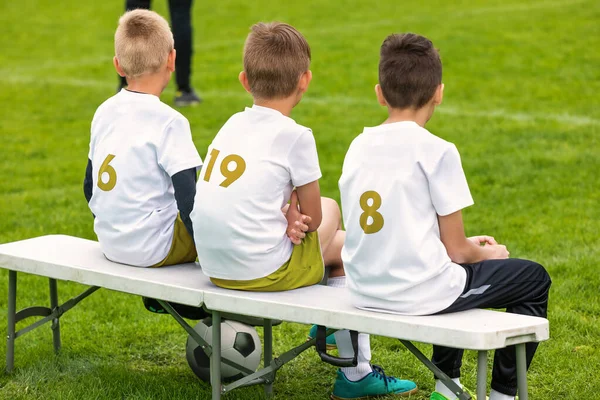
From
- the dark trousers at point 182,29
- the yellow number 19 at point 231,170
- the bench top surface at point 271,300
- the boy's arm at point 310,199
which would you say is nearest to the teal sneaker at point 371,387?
the bench top surface at point 271,300

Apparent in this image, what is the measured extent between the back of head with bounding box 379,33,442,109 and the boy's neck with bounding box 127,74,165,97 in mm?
1120

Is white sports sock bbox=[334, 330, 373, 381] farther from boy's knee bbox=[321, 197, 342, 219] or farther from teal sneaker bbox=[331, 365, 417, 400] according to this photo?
boy's knee bbox=[321, 197, 342, 219]

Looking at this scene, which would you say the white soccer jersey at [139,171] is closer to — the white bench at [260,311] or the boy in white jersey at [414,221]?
the white bench at [260,311]

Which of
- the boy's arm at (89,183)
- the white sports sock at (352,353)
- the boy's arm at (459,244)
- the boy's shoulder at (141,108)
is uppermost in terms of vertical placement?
the boy's shoulder at (141,108)

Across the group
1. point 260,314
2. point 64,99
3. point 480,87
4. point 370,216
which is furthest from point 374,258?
point 64,99

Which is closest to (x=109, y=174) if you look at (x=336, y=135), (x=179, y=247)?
(x=179, y=247)

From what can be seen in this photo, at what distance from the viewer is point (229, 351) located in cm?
421

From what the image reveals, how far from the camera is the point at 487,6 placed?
16031 millimetres

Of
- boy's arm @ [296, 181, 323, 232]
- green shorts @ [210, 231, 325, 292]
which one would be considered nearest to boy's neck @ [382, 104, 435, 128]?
boy's arm @ [296, 181, 323, 232]

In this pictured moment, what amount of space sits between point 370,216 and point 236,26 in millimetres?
13412

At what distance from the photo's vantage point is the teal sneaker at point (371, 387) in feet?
13.2

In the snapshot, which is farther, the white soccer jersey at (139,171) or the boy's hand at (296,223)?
the white soccer jersey at (139,171)

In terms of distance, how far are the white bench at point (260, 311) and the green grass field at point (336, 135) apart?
1.25ft

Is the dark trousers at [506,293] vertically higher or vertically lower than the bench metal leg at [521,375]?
higher
